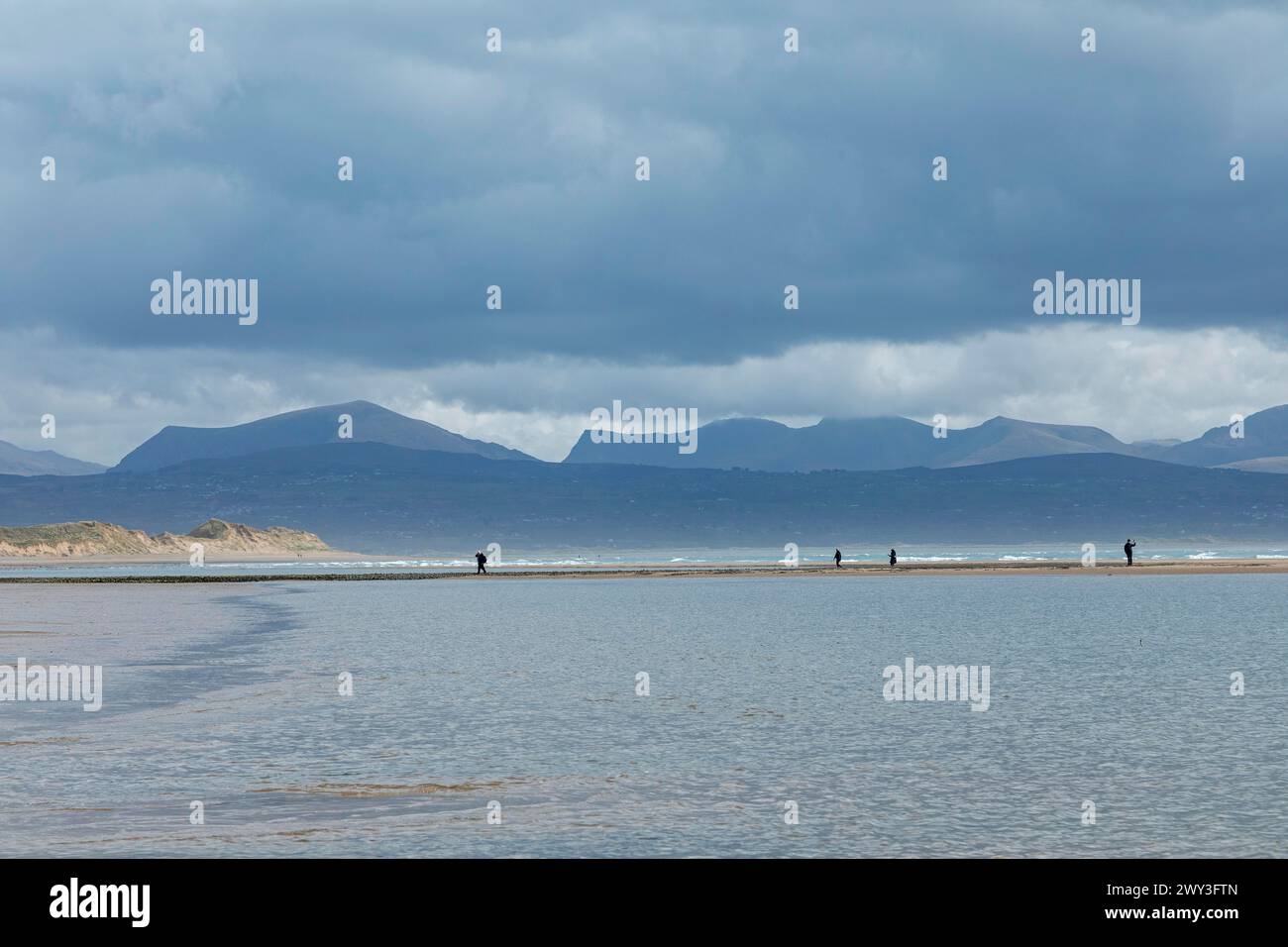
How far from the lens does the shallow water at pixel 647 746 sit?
1700cm

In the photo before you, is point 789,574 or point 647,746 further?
point 789,574

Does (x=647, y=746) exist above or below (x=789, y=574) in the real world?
below

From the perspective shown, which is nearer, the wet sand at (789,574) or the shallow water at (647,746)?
the shallow water at (647,746)

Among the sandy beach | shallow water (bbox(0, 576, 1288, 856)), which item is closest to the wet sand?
the sandy beach

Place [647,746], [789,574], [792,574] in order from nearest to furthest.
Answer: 1. [647,746]
2. [792,574]
3. [789,574]

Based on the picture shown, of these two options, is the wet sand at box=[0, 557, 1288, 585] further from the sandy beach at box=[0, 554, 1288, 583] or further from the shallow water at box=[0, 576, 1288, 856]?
the shallow water at box=[0, 576, 1288, 856]

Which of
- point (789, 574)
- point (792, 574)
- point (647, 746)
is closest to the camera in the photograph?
point (647, 746)

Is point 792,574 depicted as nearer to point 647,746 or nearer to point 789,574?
point 789,574

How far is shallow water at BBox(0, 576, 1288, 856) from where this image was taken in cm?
1700

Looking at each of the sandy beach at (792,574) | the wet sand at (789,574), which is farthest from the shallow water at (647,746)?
the wet sand at (789,574)

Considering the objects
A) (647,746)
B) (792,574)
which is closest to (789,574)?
(792,574)

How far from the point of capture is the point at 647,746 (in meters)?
24.1

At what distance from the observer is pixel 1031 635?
1966 inches

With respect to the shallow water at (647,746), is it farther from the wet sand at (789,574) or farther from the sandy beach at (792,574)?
the wet sand at (789,574)
